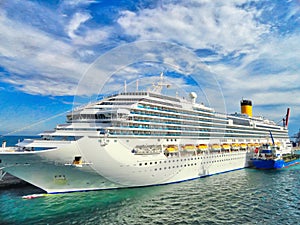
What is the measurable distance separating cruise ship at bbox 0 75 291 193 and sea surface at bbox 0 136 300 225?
1265mm

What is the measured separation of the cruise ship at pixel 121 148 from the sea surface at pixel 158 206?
4.15 feet

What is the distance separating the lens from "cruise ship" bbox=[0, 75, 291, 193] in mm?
15969

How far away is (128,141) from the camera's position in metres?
18.3

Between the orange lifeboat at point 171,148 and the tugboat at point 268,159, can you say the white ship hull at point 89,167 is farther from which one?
the tugboat at point 268,159

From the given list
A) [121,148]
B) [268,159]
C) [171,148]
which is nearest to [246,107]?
[268,159]

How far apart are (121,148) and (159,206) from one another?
17.3ft

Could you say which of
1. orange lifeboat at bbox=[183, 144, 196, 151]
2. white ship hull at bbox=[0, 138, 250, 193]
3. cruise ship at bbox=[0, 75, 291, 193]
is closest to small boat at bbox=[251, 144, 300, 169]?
cruise ship at bbox=[0, 75, 291, 193]

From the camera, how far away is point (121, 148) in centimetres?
1741

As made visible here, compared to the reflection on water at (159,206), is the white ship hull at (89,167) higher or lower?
higher

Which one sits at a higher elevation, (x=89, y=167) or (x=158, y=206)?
(x=89, y=167)

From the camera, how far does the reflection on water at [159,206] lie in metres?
13.3

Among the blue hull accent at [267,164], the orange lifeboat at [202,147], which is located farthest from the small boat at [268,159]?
the orange lifeboat at [202,147]

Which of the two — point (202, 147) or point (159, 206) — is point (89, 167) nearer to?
point (159, 206)

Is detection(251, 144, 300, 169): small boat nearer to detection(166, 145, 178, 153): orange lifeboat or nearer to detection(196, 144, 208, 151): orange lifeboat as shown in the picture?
detection(196, 144, 208, 151): orange lifeboat
